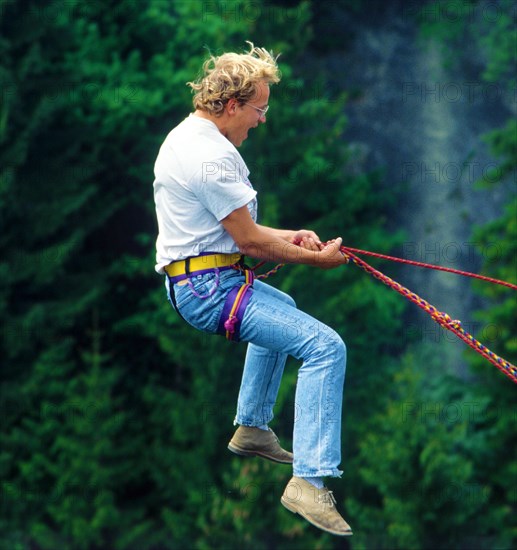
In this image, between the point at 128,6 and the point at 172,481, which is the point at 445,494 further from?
the point at 128,6

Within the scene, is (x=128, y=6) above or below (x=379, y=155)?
above

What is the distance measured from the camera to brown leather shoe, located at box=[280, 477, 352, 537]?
17.3ft

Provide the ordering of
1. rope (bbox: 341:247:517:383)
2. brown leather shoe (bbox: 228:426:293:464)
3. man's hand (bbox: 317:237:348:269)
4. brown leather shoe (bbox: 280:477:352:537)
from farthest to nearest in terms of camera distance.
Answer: brown leather shoe (bbox: 228:426:293:464) → rope (bbox: 341:247:517:383) → man's hand (bbox: 317:237:348:269) → brown leather shoe (bbox: 280:477:352:537)

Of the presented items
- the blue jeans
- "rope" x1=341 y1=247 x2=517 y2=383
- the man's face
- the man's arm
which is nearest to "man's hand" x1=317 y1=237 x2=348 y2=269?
the man's arm

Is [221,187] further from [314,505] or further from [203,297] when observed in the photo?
[314,505]

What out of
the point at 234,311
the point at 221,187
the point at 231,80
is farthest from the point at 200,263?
the point at 231,80

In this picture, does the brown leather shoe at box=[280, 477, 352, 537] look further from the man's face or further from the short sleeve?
the man's face

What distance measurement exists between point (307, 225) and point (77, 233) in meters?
3.17

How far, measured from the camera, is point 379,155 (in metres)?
18.2

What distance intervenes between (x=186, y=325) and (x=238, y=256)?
11370 mm

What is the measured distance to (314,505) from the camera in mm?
5277

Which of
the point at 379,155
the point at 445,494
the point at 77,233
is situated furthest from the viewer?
the point at 379,155

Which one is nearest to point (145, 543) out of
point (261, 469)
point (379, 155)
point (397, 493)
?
point (261, 469)

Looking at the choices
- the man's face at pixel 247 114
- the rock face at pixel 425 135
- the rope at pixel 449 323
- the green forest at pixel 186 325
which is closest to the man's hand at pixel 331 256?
the rope at pixel 449 323
